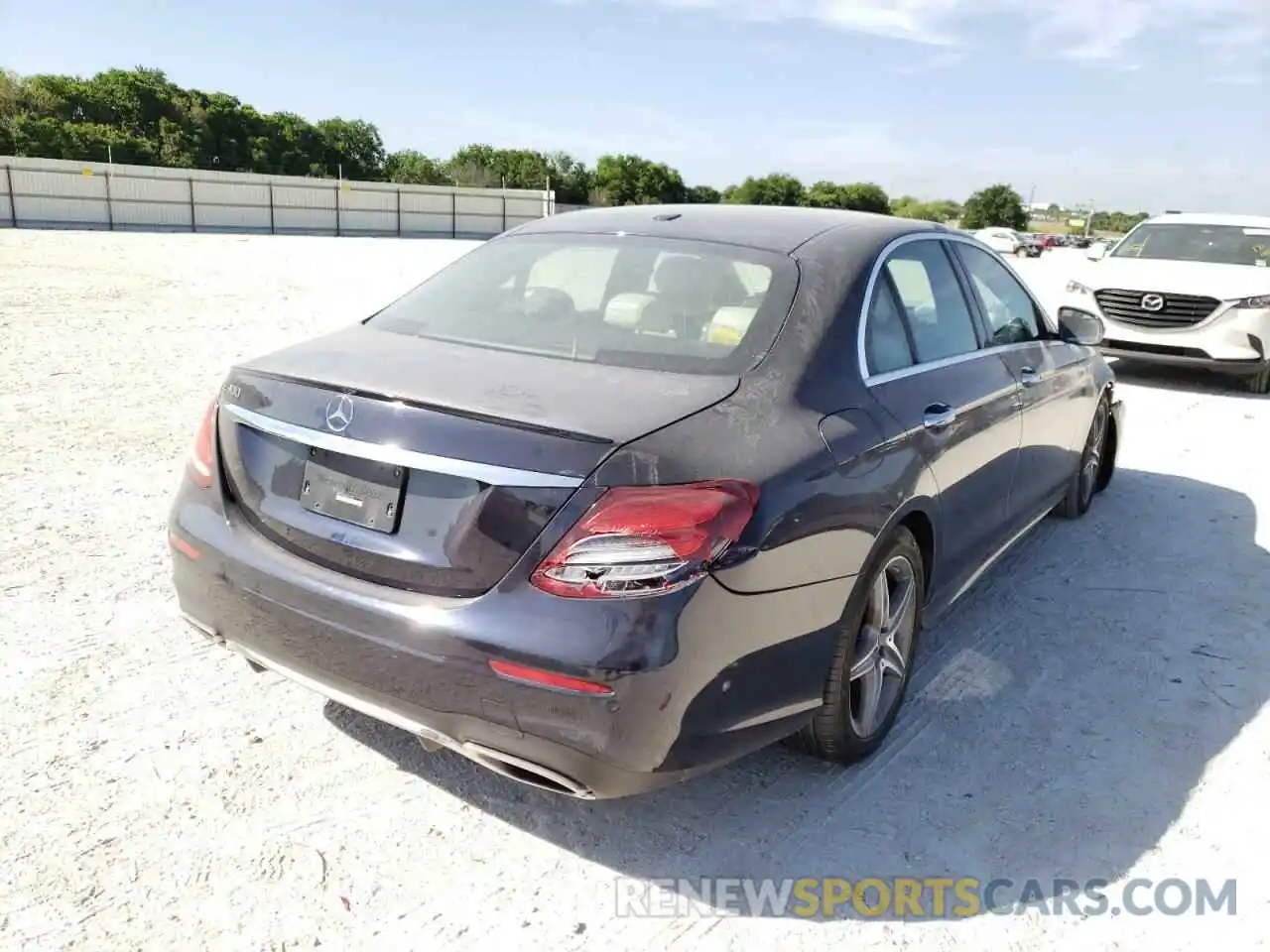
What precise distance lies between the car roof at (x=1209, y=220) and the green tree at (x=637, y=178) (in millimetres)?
86440

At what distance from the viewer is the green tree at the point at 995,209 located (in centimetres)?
12256

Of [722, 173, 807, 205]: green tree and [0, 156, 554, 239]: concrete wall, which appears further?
[722, 173, 807, 205]: green tree

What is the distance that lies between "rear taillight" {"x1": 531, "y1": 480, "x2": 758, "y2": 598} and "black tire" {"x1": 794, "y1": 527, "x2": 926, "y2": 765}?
0.74 meters

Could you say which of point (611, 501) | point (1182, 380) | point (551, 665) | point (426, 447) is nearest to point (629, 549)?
point (611, 501)

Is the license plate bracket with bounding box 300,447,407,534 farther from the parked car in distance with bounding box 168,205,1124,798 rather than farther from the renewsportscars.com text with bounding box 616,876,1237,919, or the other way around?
the renewsportscars.com text with bounding box 616,876,1237,919

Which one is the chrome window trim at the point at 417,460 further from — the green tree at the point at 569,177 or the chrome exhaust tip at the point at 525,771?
the green tree at the point at 569,177

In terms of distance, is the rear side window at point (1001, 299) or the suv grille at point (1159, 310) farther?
the suv grille at point (1159, 310)

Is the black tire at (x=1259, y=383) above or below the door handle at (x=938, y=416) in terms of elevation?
below

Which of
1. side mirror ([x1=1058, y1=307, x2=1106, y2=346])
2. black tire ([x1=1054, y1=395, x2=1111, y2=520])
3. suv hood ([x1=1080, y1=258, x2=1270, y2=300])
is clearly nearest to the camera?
side mirror ([x1=1058, y1=307, x2=1106, y2=346])

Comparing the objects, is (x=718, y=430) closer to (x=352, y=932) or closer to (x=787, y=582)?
(x=787, y=582)

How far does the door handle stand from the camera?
10.9ft

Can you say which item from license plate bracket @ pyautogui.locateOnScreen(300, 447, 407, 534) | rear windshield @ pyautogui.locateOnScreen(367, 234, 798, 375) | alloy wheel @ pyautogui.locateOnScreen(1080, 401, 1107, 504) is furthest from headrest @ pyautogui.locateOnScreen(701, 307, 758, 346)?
alloy wheel @ pyautogui.locateOnScreen(1080, 401, 1107, 504)

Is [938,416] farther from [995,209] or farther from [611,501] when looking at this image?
[995,209]

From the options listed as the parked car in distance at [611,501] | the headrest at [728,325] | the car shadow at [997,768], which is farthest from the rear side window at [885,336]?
the car shadow at [997,768]
